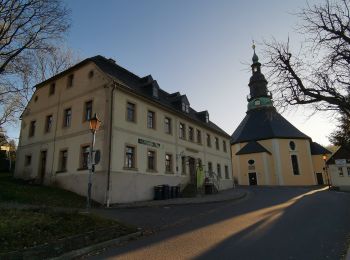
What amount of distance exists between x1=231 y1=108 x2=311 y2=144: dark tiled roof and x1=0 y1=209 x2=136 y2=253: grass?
45813mm

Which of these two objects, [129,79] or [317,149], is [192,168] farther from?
[317,149]

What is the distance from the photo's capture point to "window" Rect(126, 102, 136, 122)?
2132 centimetres

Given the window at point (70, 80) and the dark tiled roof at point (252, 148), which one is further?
the dark tiled roof at point (252, 148)

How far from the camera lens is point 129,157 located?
20.7 metres

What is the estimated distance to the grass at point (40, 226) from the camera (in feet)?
24.7

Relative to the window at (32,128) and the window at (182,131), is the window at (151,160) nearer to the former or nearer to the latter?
the window at (182,131)

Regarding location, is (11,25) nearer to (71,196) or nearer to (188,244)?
(71,196)

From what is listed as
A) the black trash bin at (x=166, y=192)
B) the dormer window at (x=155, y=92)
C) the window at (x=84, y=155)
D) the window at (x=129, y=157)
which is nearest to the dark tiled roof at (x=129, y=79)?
the dormer window at (x=155, y=92)

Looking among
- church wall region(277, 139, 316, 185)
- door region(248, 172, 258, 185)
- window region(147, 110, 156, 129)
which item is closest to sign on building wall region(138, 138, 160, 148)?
window region(147, 110, 156, 129)

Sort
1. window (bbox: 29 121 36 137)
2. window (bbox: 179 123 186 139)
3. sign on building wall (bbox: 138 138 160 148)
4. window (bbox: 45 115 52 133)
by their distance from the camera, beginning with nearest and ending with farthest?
sign on building wall (bbox: 138 138 160 148)
window (bbox: 45 115 52 133)
window (bbox: 29 121 36 137)
window (bbox: 179 123 186 139)

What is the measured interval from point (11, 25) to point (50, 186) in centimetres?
1128

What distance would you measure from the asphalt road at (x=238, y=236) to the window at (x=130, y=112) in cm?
858

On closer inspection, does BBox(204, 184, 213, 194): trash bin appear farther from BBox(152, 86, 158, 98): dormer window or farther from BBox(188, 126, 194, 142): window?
BBox(152, 86, 158, 98): dormer window

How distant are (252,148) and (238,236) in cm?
4491
